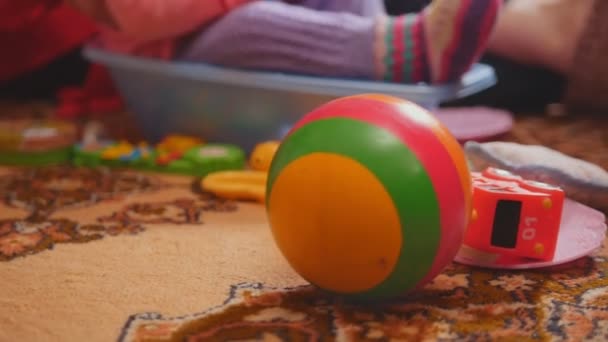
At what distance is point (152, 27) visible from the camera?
117 centimetres

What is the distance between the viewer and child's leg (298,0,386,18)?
48.1 inches

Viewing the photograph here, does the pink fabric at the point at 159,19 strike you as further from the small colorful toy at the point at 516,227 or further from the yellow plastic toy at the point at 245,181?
the small colorful toy at the point at 516,227

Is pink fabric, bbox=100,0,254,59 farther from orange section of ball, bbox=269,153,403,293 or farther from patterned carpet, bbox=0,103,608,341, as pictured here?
orange section of ball, bbox=269,153,403,293

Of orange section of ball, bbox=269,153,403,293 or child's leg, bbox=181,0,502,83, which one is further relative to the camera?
child's leg, bbox=181,0,502,83

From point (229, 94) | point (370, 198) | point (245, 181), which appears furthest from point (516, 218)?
point (229, 94)

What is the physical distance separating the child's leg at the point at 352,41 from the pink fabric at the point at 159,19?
1.2 inches

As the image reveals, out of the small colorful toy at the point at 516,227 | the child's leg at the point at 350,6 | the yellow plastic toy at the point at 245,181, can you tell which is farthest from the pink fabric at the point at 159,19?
the small colorful toy at the point at 516,227

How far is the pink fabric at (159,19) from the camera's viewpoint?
114cm

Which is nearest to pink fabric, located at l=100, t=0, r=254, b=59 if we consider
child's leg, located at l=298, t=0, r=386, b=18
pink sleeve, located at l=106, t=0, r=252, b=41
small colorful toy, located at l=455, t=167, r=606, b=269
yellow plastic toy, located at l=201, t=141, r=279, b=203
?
pink sleeve, located at l=106, t=0, r=252, b=41

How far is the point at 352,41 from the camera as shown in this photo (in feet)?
3.64

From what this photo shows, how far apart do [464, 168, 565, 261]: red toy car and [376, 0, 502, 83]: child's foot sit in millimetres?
364

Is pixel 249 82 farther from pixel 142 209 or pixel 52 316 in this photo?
pixel 52 316

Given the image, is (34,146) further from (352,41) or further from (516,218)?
(516,218)

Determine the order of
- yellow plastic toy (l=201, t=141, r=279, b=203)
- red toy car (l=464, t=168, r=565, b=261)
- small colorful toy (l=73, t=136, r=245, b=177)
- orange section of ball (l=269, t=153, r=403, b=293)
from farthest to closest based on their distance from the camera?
small colorful toy (l=73, t=136, r=245, b=177), yellow plastic toy (l=201, t=141, r=279, b=203), red toy car (l=464, t=168, r=565, b=261), orange section of ball (l=269, t=153, r=403, b=293)
